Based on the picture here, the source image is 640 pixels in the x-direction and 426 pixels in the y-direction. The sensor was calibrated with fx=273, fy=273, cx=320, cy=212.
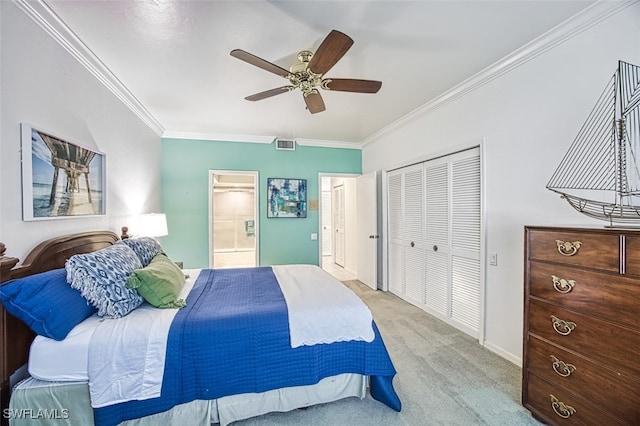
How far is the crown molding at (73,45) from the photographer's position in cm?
168

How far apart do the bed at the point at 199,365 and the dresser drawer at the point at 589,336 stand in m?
1.00

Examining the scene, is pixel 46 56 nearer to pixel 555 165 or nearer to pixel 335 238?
pixel 555 165

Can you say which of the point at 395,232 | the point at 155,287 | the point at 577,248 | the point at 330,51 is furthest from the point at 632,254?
the point at 395,232

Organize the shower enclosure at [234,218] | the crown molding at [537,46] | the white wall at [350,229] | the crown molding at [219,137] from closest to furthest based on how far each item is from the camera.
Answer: the crown molding at [537,46]
the crown molding at [219,137]
the white wall at [350,229]
the shower enclosure at [234,218]

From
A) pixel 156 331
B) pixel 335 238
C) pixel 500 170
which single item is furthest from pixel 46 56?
pixel 335 238

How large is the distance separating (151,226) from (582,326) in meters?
3.81

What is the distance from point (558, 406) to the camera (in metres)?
1.61

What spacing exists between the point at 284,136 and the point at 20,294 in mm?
3887

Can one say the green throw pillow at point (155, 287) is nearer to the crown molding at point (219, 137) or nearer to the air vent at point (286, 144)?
the crown molding at point (219, 137)

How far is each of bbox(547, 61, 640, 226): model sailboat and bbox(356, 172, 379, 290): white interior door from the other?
2.75 meters

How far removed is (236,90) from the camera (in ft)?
9.57

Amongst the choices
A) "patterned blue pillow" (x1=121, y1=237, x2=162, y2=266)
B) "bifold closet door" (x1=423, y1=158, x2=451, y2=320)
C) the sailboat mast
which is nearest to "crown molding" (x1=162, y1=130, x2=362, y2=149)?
"bifold closet door" (x1=423, y1=158, x2=451, y2=320)

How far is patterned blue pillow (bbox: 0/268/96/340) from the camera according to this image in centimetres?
134

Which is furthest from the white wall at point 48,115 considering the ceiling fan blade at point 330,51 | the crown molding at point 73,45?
the ceiling fan blade at point 330,51
